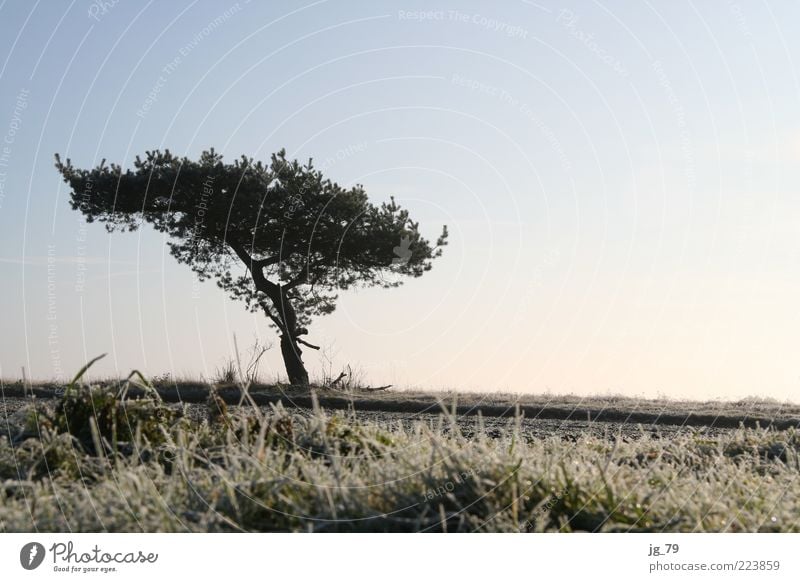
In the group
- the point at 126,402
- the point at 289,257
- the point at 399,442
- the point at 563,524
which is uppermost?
the point at 289,257

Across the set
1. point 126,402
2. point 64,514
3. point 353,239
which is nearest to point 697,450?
point 126,402

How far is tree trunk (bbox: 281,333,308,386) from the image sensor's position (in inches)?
774

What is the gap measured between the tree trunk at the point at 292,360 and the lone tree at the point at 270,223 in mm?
23

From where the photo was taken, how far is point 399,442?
18.9 ft

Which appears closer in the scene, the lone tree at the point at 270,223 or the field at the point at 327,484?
the field at the point at 327,484

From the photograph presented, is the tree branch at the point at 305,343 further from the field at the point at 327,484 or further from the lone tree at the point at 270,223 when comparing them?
the field at the point at 327,484

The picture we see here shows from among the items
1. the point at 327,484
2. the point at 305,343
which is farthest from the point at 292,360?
the point at 327,484

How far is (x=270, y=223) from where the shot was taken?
772 inches

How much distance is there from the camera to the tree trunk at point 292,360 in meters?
19.7

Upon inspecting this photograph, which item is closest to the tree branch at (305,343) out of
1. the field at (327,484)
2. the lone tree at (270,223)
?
the lone tree at (270,223)

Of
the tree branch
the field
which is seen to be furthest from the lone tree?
the field

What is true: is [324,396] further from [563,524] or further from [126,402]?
[563,524]

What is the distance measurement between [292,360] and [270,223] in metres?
3.24

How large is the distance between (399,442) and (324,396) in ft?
30.1
